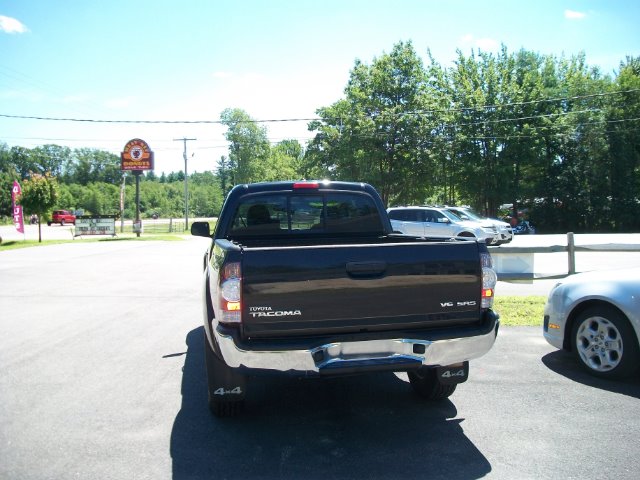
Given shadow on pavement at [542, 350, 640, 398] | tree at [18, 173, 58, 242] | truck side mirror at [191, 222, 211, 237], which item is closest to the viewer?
shadow on pavement at [542, 350, 640, 398]

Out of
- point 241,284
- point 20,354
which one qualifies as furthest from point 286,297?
point 20,354

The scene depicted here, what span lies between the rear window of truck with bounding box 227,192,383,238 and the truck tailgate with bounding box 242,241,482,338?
1796 mm

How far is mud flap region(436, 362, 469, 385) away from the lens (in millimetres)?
3994


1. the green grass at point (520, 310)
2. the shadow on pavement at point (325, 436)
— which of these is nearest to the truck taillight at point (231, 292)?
the shadow on pavement at point (325, 436)

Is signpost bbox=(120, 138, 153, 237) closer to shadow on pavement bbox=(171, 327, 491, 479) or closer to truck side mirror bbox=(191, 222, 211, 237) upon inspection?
truck side mirror bbox=(191, 222, 211, 237)

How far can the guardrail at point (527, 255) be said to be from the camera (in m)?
11.2

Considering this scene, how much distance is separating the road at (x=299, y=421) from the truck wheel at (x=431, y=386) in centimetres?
9

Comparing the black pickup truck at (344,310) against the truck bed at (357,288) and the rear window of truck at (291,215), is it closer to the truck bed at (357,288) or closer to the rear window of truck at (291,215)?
the truck bed at (357,288)

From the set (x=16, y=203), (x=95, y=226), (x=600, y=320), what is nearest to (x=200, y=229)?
(x=600, y=320)

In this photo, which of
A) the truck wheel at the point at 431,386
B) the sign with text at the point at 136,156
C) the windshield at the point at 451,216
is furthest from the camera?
the sign with text at the point at 136,156

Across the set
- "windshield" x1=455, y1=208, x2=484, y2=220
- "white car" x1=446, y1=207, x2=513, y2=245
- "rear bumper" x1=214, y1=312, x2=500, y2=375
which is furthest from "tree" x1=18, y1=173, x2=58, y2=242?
"rear bumper" x1=214, y1=312, x2=500, y2=375

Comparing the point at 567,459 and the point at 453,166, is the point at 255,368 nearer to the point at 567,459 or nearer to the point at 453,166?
the point at 567,459

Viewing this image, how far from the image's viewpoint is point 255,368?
3.33 metres

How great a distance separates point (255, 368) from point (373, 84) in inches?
1485
